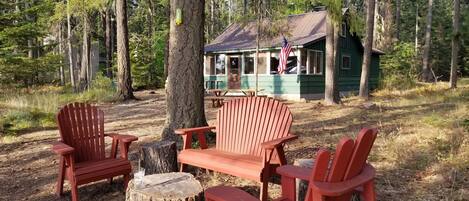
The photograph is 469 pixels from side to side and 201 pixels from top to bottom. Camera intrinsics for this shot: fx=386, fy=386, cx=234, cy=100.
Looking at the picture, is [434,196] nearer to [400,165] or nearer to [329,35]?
[400,165]

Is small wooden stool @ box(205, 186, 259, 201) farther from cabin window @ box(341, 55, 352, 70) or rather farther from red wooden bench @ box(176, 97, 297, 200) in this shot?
cabin window @ box(341, 55, 352, 70)

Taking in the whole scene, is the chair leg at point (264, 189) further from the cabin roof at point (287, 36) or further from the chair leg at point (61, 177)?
the cabin roof at point (287, 36)

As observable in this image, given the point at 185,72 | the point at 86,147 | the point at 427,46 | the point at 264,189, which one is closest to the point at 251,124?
the point at 264,189

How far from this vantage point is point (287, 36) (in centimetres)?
1645

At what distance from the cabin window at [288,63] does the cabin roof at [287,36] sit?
672mm

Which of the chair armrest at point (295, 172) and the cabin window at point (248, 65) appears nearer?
the chair armrest at point (295, 172)

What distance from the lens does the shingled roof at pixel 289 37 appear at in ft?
55.8

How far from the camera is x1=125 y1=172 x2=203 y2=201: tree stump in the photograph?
267 centimetres

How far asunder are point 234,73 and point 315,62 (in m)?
4.09

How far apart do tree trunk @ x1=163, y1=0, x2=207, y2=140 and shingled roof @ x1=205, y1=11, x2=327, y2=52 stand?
11.1m

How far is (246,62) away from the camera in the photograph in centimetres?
1869

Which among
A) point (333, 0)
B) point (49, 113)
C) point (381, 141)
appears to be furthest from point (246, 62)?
point (381, 141)

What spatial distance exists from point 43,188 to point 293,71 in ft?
45.0

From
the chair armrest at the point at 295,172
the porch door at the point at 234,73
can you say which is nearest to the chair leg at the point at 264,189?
the chair armrest at the point at 295,172
